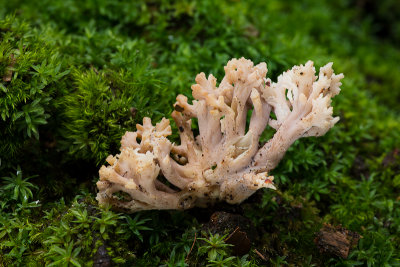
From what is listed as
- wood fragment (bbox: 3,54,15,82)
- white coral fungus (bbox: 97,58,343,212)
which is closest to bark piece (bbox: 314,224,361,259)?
white coral fungus (bbox: 97,58,343,212)

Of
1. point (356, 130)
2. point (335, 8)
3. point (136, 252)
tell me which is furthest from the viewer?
point (335, 8)

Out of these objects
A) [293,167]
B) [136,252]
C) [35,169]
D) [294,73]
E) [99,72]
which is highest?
[294,73]

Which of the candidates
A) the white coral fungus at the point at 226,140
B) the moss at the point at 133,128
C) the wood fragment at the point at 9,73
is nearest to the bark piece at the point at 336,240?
the moss at the point at 133,128

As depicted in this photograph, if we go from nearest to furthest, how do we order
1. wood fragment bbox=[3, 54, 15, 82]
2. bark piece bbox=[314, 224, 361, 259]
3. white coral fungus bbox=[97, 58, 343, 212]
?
white coral fungus bbox=[97, 58, 343, 212] < wood fragment bbox=[3, 54, 15, 82] < bark piece bbox=[314, 224, 361, 259]

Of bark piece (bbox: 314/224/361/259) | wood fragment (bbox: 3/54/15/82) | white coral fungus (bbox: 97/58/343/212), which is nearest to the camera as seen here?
white coral fungus (bbox: 97/58/343/212)

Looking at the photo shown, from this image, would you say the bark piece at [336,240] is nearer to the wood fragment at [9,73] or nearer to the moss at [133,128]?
the moss at [133,128]

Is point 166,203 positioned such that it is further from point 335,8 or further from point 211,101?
point 335,8

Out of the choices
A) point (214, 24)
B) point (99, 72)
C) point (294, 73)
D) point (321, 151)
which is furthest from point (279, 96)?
point (214, 24)

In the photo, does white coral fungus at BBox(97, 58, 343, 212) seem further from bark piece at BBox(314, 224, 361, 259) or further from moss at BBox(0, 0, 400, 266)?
bark piece at BBox(314, 224, 361, 259)
